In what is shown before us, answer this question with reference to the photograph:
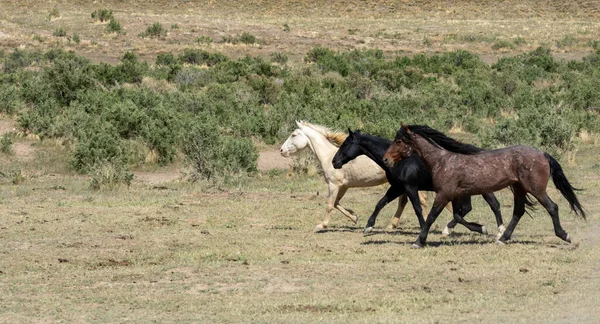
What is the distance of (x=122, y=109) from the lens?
25.8 metres

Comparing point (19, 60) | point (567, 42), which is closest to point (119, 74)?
point (19, 60)

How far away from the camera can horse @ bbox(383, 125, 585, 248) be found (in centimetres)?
1330

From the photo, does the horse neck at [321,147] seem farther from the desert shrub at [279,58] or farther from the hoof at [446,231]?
the desert shrub at [279,58]

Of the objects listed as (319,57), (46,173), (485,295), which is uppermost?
(485,295)

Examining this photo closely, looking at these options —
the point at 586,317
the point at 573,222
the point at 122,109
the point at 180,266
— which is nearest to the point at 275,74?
the point at 122,109

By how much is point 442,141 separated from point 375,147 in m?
1.34

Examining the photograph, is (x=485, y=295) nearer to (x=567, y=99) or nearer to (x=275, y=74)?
(x=567, y=99)

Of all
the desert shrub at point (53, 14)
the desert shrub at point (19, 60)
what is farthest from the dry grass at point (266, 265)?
the desert shrub at point (53, 14)

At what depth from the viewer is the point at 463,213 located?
49.1ft

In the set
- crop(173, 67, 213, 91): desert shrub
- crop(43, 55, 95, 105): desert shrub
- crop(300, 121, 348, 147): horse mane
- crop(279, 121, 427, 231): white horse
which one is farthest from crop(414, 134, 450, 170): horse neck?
crop(173, 67, 213, 91): desert shrub

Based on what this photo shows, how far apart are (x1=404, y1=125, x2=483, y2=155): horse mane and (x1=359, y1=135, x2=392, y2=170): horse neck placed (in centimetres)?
89

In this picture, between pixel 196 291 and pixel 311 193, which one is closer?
pixel 196 291

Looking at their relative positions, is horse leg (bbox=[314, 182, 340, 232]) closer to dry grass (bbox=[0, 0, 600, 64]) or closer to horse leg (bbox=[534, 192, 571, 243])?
horse leg (bbox=[534, 192, 571, 243])

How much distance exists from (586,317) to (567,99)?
26832 mm
